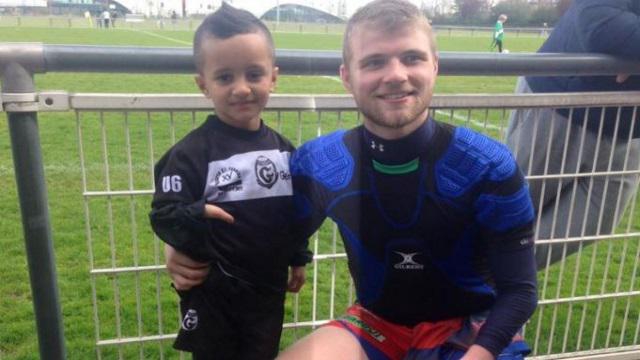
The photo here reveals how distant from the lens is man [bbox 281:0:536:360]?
201 cm

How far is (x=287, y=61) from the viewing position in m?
2.34

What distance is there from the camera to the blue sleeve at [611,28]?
264 centimetres

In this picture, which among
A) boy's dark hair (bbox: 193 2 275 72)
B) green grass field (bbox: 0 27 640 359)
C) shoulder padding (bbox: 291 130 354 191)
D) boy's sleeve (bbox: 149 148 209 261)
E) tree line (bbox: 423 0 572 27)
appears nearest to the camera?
boy's sleeve (bbox: 149 148 209 261)

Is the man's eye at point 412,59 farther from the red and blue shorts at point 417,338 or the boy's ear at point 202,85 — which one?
the red and blue shorts at point 417,338

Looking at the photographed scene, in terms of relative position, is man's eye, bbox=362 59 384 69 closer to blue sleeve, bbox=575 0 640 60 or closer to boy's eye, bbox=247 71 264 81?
boy's eye, bbox=247 71 264 81

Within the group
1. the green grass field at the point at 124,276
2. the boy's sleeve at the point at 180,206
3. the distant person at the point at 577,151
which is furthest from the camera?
the green grass field at the point at 124,276

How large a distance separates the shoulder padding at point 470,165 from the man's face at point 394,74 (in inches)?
6.2

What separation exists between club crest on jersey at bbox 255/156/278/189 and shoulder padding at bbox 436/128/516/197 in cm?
54

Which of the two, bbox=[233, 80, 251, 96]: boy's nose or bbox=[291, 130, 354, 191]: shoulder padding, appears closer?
bbox=[233, 80, 251, 96]: boy's nose

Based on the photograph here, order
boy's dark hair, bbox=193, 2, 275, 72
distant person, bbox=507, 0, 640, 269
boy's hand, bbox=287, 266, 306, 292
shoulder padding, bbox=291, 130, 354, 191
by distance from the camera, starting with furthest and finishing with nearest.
Answer: 1. distant person, bbox=507, 0, 640, 269
2. boy's hand, bbox=287, 266, 306, 292
3. shoulder padding, bbox=291, 130, 354, 191
4. boy's dark hair, bbox=193, 2, 275, 72

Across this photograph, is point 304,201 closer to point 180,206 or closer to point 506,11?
point 180,206

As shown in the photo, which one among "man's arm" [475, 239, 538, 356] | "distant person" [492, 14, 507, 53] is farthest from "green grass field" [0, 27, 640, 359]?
"distant person" [492, 14, 507, 53]

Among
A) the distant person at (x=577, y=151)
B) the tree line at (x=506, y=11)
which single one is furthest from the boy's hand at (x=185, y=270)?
the distant person at (x=577, y=151)

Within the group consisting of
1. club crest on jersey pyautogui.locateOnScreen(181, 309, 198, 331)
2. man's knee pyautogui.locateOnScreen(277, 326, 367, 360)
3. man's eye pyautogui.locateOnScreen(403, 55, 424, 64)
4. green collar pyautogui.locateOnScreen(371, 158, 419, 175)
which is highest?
man's eye pyautogui.locateOnScreen(403, 55, 424, 64)
